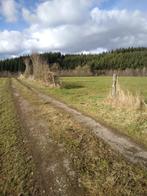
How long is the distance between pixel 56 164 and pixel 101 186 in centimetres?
112

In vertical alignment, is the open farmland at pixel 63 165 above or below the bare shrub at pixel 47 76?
below

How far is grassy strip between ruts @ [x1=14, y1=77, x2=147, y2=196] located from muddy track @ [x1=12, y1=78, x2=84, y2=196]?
0.16 meters

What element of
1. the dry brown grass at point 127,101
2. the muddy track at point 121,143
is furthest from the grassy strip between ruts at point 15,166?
the dry brown grass at point 127,101

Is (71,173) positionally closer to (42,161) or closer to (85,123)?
(42,161)

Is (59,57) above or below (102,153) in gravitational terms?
above

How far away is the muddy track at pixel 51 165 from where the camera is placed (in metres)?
3.32

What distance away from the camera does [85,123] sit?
7453 millimetres

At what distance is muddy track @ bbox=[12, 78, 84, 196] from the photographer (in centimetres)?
332

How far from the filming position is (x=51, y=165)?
13.4ft

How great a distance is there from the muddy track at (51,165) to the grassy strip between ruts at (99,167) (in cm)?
16

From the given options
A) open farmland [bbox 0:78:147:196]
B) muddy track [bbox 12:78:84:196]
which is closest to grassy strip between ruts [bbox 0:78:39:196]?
open farmland [bbox 0:78:147:196]

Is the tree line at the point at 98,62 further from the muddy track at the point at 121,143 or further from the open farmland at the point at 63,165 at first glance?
the open farmland at the point at 63,165

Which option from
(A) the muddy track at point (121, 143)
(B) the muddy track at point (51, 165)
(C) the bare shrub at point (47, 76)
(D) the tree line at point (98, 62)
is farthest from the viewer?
(D) the tree line at point (98, 62)

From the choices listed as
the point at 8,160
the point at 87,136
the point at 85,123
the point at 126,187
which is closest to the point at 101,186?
the point at 126,187
